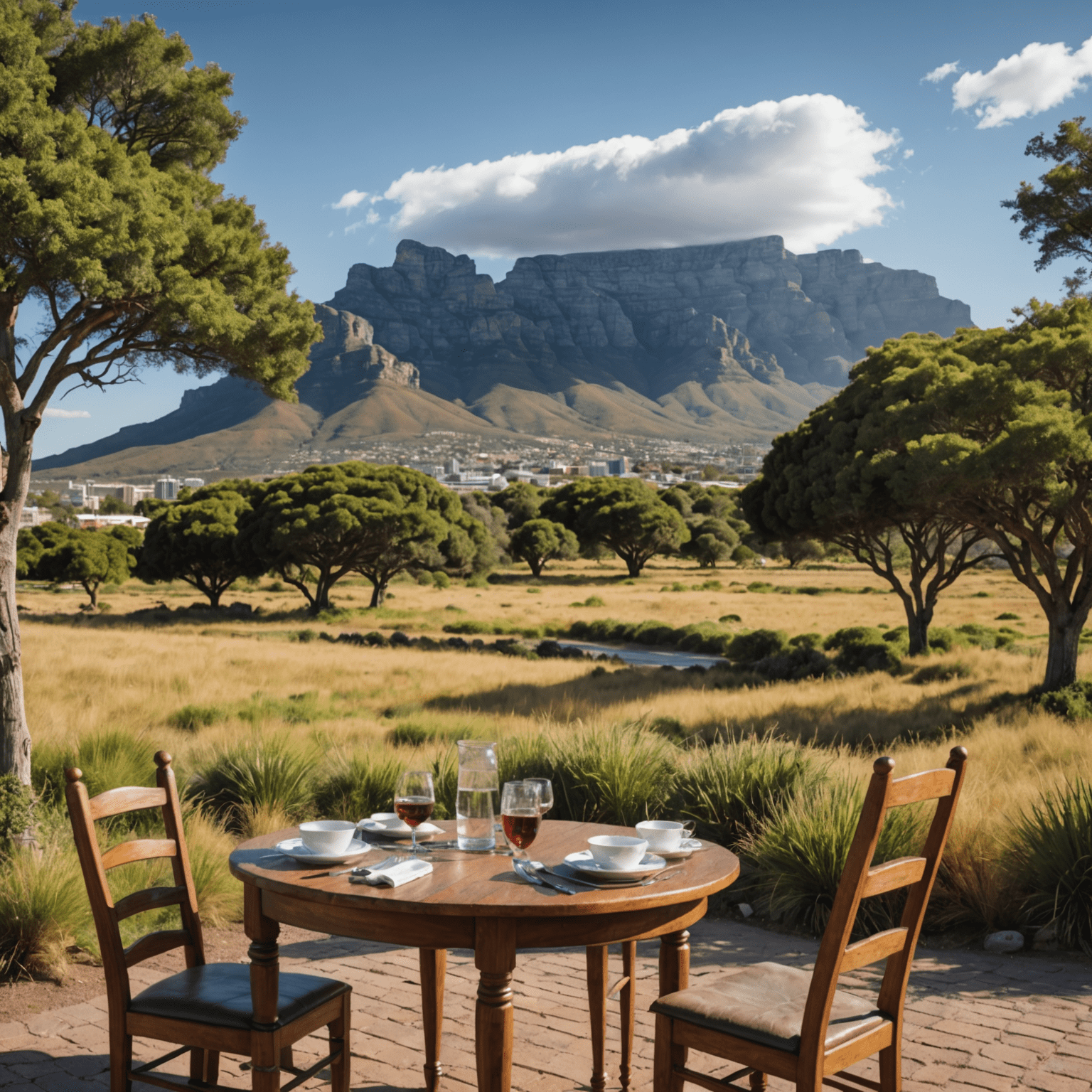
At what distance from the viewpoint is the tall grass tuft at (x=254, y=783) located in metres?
7.93

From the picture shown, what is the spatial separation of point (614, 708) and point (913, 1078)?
12278 millimetres

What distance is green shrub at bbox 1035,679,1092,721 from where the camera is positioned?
45.6 ft

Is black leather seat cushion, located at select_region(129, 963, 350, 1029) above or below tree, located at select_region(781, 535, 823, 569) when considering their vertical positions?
above

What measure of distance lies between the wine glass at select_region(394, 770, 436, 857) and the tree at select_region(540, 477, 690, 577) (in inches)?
2199

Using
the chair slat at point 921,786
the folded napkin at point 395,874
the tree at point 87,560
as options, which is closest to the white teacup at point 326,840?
the folded napkin at point 395,874

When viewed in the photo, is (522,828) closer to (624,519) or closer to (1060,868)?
(1060,868)

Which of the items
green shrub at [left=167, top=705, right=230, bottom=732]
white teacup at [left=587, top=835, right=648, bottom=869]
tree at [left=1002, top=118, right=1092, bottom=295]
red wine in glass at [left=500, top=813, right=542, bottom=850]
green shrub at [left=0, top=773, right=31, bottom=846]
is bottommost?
green shrub at [left=167, top=705, right=230, bottom=732]

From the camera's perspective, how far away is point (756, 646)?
27469mm

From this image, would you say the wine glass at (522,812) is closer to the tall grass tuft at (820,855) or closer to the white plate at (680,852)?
the white plate at (680,852)

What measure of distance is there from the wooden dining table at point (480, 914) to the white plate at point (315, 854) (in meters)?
0.03

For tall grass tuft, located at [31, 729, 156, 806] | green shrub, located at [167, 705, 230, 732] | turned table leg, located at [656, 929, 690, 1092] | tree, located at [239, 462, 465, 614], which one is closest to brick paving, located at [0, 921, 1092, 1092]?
turned table leg, located at [656, 929, 690, 1092]

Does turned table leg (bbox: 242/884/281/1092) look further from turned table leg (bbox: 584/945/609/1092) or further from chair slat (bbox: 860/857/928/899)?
chair slat (bbox: 860/857/928/899)

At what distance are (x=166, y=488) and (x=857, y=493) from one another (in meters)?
135

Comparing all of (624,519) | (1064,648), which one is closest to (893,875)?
(1064,648)
